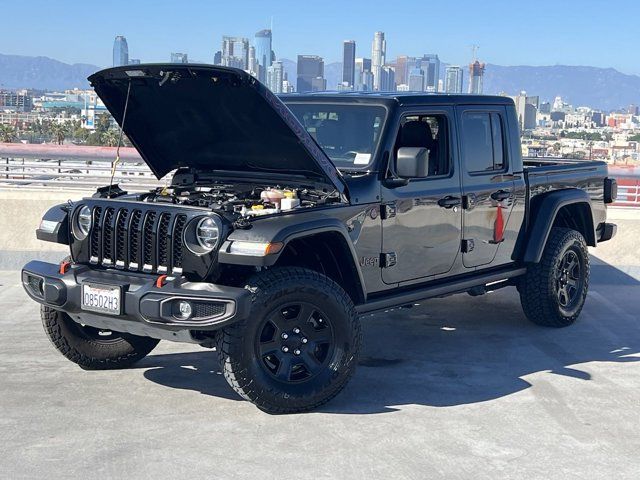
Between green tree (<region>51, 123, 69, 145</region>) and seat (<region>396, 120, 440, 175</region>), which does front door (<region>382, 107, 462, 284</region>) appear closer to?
seat (<region>396, 120, 440, 175</region>)

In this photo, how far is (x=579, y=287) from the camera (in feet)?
27.8

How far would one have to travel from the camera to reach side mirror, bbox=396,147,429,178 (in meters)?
6.35

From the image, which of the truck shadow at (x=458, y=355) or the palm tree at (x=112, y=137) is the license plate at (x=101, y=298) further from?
the palm tree at (x=112, y=137)

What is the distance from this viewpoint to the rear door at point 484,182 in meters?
7.18

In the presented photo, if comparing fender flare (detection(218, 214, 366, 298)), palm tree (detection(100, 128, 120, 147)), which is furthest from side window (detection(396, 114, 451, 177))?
palm tree (detection(100, 128, 120, 147))

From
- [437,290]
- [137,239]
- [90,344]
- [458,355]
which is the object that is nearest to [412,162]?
[437,290]

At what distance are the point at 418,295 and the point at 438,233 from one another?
1.51ft

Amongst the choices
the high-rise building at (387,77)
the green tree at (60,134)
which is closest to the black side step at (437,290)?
the green tree at (60,134)

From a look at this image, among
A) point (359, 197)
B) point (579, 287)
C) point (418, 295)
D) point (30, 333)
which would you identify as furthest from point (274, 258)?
point (579, 287)

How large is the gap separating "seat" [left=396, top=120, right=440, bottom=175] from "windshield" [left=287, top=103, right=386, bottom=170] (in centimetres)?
21

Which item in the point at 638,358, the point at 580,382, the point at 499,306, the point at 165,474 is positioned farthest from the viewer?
the point at 499,306

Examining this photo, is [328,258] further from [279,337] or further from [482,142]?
[482,142]

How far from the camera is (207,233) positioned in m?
5.56

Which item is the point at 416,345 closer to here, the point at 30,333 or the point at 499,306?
the point at 499,306
